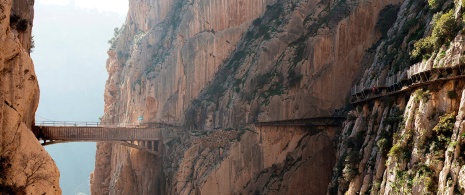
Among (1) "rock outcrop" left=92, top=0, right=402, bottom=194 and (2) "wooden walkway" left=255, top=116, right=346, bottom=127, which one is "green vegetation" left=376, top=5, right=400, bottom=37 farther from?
(2) "wooden walkway" left=255, top=116, right=346, bottom=127

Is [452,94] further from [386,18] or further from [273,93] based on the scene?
[273,93]

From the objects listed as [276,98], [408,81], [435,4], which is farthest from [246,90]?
[435,4]

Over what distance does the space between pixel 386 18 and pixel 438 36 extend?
61.5 feet

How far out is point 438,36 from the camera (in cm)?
4075

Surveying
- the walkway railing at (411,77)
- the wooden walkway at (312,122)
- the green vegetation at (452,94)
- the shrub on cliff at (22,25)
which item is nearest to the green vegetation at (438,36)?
the walkway railing at (411,77)

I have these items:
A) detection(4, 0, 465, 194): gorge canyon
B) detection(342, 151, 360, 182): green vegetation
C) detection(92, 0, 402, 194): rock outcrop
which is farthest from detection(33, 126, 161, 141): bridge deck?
detection(342, 151, 360, 182): green vegetation

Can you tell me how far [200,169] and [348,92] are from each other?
51.7 feet

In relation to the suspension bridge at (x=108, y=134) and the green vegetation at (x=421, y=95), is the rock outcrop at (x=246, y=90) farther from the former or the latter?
the green vegetation at (x=421, y=95)

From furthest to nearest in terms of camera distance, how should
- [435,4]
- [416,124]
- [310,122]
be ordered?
1. [310,122]
2. [435,4]
3. [416,124]

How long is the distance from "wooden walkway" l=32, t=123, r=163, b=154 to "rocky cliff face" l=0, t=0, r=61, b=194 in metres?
21.6

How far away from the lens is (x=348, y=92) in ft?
198

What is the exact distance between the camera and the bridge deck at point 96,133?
189 ft

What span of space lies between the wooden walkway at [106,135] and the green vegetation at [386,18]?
83.2 feet

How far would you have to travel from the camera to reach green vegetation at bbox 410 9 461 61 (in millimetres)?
39719
